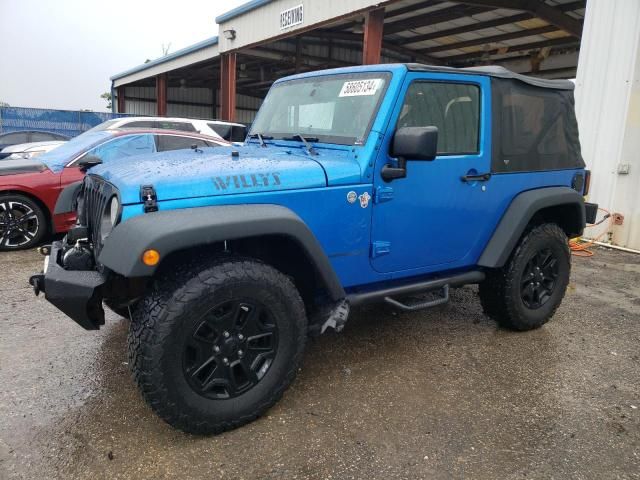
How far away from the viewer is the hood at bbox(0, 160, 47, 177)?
5.84 metres

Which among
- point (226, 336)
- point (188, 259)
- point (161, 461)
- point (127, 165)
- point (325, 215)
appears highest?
point (127, 165)

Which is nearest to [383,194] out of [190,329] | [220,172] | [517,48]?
[220,172]

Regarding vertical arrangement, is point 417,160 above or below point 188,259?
above

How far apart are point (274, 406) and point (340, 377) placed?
0.54 metres

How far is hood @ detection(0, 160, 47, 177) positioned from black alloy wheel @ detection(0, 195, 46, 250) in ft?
1.06

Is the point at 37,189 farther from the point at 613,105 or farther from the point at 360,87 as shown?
the point at 613,105

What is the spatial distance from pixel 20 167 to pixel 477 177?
5.37 meters

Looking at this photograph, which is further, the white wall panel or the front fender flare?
the white wall panel

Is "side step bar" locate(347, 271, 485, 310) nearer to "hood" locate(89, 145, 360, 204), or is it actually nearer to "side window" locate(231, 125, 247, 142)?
"hood" locate(89, 145, 360, 204)

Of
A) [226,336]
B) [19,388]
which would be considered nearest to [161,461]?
[226,336]

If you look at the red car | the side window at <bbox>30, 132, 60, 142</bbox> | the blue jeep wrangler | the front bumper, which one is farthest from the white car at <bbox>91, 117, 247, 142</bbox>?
the front bumper

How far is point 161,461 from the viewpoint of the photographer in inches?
90.7

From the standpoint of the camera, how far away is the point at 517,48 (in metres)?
15.5

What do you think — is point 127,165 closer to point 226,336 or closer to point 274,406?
point 226,336
